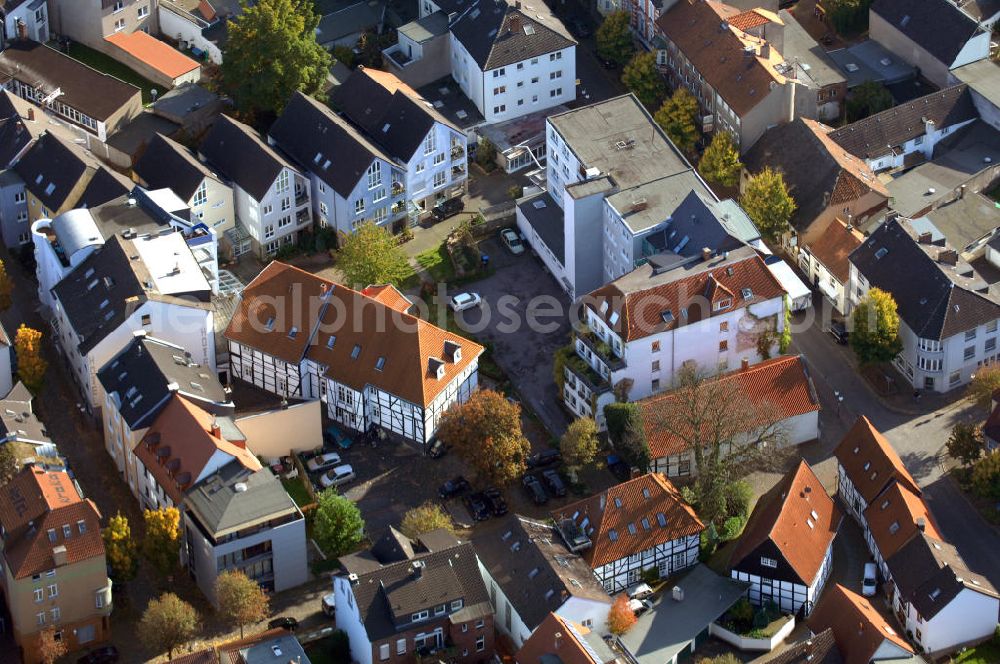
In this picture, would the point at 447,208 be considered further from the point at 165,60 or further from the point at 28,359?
the point at 28,359

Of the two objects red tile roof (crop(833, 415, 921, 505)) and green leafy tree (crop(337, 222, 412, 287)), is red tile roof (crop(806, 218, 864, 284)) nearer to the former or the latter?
red tile roof (crop(833, 415, 921, 505))

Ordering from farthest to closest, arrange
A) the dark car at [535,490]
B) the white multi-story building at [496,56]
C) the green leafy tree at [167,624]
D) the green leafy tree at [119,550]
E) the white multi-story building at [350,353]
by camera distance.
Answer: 1. the white multi-story building at [496,56]
2. the white multi-story building at [350,353]
3. the dark car at [535,490]
4. the green leafy tree at [119,550]
5. the green leafy tree at [167,624]

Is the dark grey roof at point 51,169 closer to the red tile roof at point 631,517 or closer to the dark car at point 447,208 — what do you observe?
the dark car at point 447,208

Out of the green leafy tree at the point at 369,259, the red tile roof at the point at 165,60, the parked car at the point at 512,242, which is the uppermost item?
the red tile roof at the point at 165,60

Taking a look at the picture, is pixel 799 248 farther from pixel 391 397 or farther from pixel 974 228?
pixel 391 397

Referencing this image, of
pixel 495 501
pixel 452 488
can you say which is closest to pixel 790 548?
pixel 495 501

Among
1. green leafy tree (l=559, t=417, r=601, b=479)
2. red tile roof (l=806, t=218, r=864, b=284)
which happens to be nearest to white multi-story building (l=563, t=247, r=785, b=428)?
green leafy tree (l=559, t=417, r=601, b=479)

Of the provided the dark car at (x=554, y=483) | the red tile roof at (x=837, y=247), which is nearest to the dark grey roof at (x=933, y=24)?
the red tile roof at (x=837, y=247)
